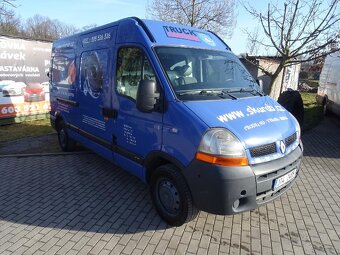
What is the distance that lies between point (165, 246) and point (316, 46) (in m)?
6.76

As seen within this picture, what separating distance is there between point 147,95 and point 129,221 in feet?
5.55

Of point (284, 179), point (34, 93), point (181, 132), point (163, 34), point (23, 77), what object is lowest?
point (284, 179)

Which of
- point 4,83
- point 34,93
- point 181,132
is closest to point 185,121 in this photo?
point 181,132

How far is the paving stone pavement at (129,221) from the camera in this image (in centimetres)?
344

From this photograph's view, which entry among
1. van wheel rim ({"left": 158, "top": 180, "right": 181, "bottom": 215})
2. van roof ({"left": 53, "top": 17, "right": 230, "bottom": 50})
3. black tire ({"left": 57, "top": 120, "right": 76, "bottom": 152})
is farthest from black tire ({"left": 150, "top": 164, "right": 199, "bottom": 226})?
black tire ({"left": 57, "top": 120, "right": 76, "bottom": 152})

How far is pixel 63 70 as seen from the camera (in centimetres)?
666

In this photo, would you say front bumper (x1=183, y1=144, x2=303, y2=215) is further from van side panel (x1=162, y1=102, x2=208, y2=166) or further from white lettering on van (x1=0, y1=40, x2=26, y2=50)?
white lettering on van (x1=0, y1=40, x2=26, y2=50)

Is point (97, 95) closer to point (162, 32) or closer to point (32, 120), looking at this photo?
point (162, 32)

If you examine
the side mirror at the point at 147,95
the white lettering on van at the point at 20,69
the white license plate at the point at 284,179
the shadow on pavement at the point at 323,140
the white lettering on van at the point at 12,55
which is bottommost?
the shadow on pavement at the point at 323,140

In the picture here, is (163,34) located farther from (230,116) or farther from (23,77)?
(23,77)

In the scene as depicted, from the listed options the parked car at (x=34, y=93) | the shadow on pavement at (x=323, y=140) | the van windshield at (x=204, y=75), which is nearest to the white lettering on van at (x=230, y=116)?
the van windshield at (x=204, y=75)

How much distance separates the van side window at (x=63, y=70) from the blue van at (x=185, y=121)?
92 cm

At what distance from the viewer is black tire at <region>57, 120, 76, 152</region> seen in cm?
682

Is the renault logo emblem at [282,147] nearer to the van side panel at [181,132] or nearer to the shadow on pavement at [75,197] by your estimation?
the van side panel at [181,132]
